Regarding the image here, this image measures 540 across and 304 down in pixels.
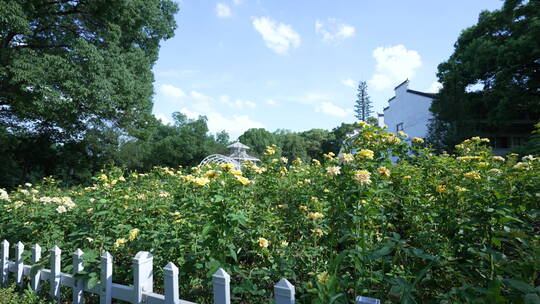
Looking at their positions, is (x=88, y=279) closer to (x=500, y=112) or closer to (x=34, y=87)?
(x=34, y=87)

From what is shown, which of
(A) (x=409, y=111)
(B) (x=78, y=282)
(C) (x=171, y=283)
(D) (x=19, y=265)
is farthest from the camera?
(A) (x=409, y=111)

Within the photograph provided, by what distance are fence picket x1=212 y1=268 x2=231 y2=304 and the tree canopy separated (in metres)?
9.75

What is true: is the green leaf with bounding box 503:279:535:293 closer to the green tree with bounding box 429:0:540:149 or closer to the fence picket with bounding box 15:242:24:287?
the fence picket with bounding box 15:242:24:287

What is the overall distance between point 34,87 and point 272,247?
10.1 m

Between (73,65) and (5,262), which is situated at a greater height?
(73,65)

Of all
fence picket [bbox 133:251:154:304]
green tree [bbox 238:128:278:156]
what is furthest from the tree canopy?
green tree [bbox 238:128:278:156]

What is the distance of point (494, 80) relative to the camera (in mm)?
15133

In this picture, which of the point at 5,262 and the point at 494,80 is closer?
the point at 5,262

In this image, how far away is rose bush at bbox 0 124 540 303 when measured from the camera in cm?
141

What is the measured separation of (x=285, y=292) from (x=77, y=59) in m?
11.0

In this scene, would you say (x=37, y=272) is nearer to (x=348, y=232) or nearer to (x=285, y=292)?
(x=285, y=292)

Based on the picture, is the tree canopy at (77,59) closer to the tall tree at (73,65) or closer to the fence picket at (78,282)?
the tall tree at (73,65)

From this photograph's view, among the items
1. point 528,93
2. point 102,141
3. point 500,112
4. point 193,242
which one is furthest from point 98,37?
point 528,93

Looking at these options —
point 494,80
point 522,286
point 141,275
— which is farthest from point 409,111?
point 141,275
